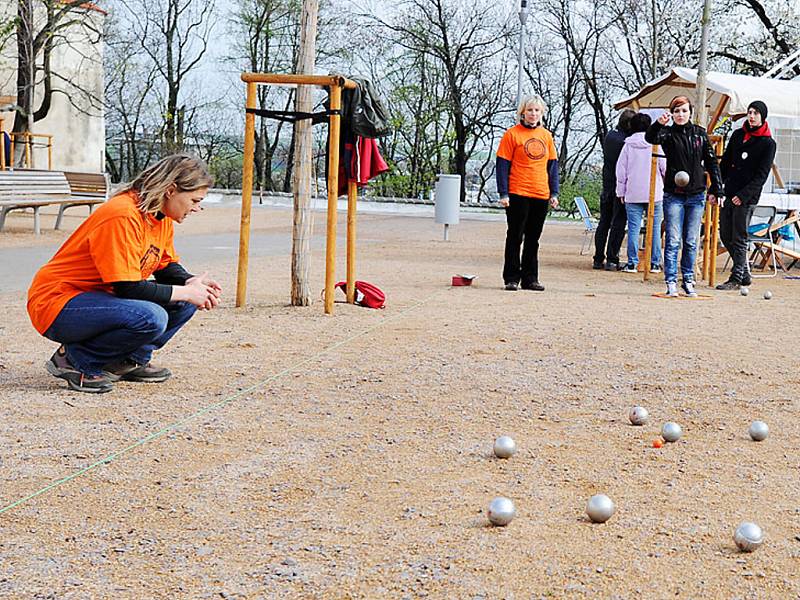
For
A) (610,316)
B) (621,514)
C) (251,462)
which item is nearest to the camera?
(621,514)

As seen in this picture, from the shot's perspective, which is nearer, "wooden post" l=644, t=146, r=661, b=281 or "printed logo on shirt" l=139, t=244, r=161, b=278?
"printed logo on shirt" l=139, t=244, r=161, b=278

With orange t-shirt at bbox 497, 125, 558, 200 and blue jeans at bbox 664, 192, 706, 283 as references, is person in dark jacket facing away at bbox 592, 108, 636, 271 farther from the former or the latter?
orange t-shirt at bbox 497, 125, 558, 200

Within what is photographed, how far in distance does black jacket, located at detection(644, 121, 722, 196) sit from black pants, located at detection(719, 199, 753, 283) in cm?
125

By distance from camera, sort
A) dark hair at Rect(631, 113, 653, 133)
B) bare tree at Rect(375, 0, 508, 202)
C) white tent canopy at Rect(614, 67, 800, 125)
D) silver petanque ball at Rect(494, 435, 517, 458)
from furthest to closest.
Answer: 1. bare tree at Rect(375, 0, 508, 202)
2. white tent canopy at Rect(614, 67, 800, 125)
3. dark hair at Rect(631, 113, 653, 133)
4. silver petanque ball at Rect(494, 435, 517, 458)

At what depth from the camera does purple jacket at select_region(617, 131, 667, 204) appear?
1407 centimetres

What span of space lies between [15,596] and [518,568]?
1.52m

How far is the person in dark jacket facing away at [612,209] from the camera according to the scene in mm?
14852

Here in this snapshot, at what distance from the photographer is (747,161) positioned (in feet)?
41.3

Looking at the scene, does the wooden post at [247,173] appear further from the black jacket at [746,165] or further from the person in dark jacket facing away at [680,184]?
the black jacket at [746,165]

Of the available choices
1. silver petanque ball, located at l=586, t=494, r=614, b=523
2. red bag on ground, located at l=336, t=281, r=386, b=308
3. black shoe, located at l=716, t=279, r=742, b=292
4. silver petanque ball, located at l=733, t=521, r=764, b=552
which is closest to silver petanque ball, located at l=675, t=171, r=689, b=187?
black shoe, located at l=716, t=279, r=742, b=292

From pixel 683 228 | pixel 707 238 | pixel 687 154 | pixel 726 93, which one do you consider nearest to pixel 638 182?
pixel 707 238

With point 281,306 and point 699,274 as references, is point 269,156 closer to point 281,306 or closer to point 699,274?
point 699,274

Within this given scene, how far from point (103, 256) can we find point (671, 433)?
2918mm

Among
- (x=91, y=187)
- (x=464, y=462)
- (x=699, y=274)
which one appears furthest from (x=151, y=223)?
(x=91, y=187)
